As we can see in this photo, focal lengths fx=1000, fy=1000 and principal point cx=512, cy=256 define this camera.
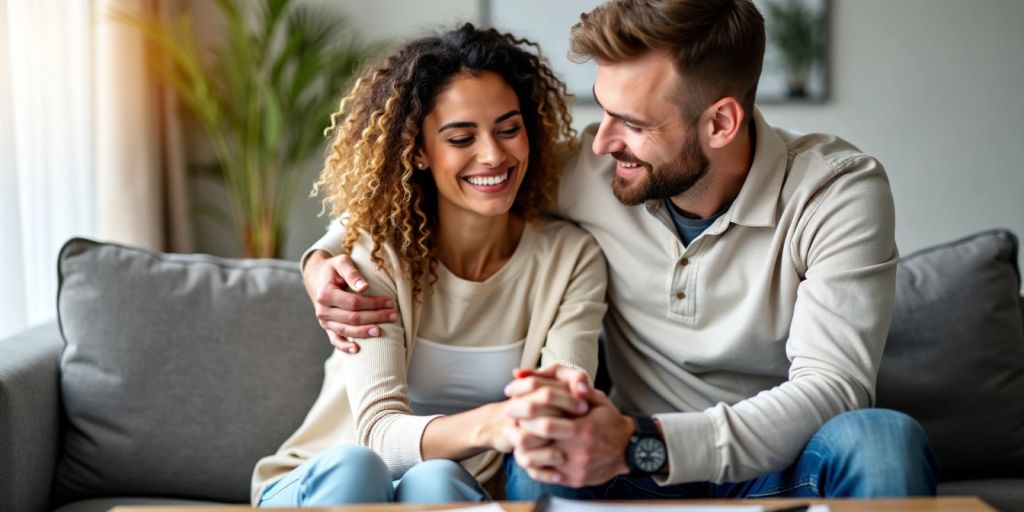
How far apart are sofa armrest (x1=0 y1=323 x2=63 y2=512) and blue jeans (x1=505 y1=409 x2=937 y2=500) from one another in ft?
2.94

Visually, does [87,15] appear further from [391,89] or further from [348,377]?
[348,377]

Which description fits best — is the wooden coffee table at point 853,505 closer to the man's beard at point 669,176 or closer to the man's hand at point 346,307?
the man's hand at point 346,307

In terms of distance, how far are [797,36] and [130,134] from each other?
2.57 m

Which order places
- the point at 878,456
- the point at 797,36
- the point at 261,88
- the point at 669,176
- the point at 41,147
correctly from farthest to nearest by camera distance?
the point at 797,36, the point at 261,88, the point at 41,147, the point at 669,176, the point at 878,456

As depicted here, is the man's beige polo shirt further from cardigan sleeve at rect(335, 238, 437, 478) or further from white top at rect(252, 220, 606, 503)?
cardigan sleeve at rect(335, 238, 437, 478)

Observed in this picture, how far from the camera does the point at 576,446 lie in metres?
1.38

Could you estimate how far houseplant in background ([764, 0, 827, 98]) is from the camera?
396 cm

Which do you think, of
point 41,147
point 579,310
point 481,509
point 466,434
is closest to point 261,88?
point 41,147

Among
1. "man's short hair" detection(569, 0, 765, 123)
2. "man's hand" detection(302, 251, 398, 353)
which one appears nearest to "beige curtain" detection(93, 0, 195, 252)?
"man's hand" detection(302, 251, 398, 353)

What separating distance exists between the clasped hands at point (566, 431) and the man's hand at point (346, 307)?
38 cm

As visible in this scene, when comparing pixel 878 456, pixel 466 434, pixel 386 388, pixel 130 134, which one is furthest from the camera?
pixel 130 134

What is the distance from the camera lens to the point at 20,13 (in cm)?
290

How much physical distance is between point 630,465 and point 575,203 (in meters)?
0.64

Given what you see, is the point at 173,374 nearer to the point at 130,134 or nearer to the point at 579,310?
the point at 579,310
